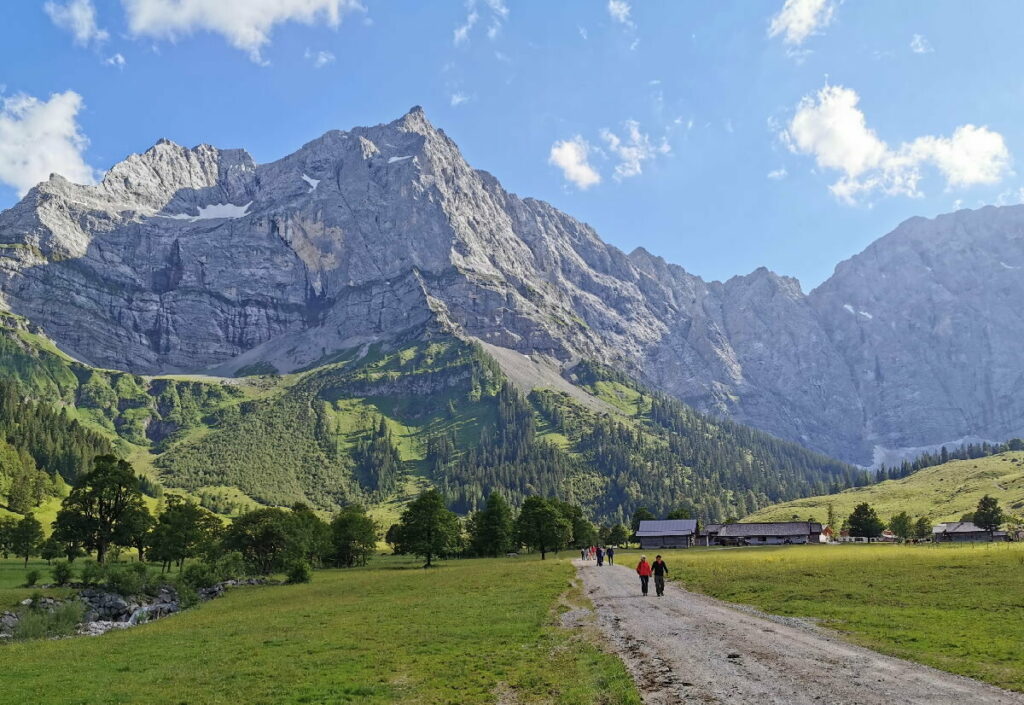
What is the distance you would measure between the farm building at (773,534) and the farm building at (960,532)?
99.8 ft

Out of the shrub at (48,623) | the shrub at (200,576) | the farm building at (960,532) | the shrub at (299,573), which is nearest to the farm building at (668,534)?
the farm building at (960,532)

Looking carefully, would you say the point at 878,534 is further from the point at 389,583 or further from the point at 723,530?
the point at 389,583

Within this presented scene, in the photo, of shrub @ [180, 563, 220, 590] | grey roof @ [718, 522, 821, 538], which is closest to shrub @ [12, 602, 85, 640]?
shrub @ [180, 563, 220, 590]

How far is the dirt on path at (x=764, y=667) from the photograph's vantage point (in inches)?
728

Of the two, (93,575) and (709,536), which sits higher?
(93,575)

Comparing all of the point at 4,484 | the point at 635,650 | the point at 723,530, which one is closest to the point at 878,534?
the point at 723,530

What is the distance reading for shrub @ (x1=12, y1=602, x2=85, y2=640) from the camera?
45.8 meters

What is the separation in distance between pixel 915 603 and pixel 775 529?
155 m

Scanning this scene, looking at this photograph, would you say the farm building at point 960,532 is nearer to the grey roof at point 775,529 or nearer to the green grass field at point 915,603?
the grey roof at point 775,529

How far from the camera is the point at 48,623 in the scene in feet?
159

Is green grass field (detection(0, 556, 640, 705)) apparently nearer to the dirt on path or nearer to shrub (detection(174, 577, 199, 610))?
the dirt on path

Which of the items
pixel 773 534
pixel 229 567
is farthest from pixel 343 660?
pixel 773 534

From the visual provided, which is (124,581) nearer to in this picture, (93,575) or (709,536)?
(93,575)

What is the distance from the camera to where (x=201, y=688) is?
24.7m
